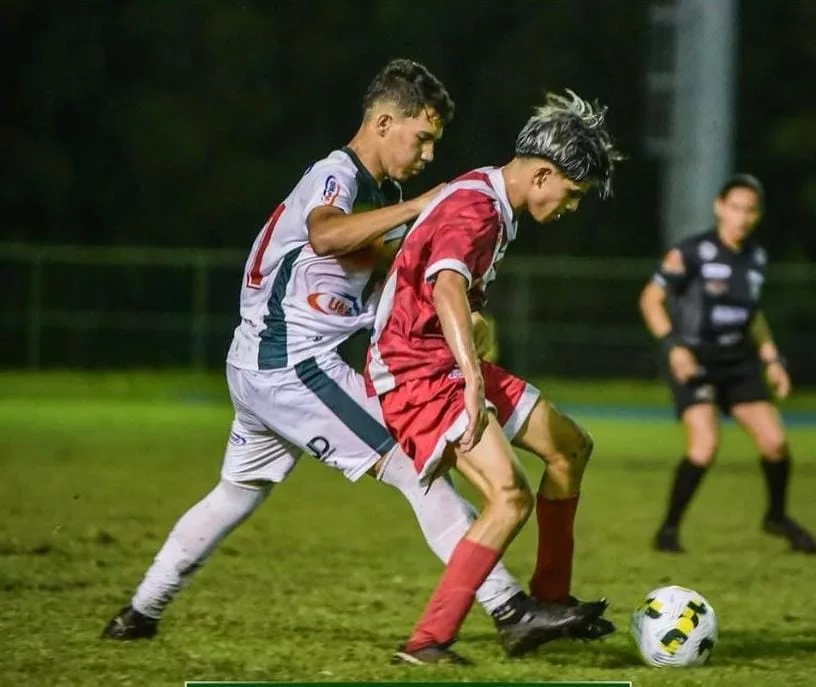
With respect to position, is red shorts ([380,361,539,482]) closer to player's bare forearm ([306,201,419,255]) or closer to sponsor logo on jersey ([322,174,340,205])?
player's bare forearm ([306,201,419,255])

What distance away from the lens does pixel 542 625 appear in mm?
5750

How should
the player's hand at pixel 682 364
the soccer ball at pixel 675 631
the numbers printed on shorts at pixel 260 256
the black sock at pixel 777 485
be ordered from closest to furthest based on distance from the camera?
the soccer ball at pixel 675 631, the numbers printed on shorts at pixel 260 256, the player's hand at pixel 682 364, the black sock at pixel 777 485

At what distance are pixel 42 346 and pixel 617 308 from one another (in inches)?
324

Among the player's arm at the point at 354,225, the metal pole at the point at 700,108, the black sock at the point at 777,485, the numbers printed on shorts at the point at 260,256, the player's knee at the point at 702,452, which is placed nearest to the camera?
the player's arm at the point at 354,225

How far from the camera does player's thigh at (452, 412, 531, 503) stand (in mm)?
5582

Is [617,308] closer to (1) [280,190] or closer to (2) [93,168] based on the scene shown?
(1) [280,190]

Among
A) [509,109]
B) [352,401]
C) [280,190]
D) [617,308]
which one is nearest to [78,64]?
[280,190]

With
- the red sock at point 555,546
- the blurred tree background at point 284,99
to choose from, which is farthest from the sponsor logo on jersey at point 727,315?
the blurred tree background at point 284,99

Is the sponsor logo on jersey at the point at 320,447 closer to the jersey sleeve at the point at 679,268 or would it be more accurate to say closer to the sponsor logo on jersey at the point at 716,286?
the jersey sleeve at the point at 679,268

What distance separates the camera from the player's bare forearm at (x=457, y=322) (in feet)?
17.7

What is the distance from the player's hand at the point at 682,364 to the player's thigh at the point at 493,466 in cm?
373

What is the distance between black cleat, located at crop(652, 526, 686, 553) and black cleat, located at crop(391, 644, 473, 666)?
3.72 m

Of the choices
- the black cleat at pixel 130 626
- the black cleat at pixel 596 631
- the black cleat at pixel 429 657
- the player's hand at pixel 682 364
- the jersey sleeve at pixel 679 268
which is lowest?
the black cleat at pixel 130 626

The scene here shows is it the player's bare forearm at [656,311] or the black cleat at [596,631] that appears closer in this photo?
the black cleat at [596,631]
